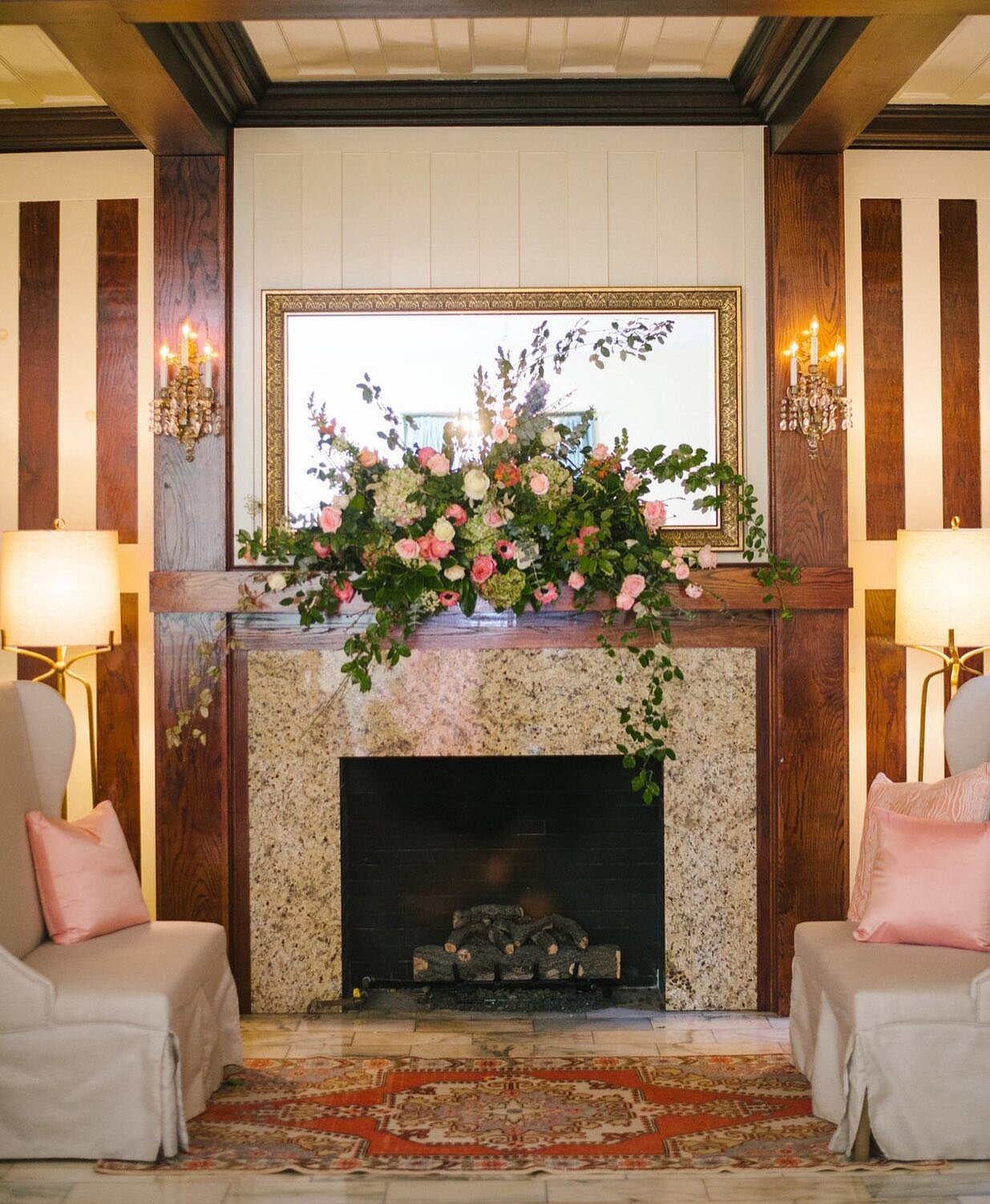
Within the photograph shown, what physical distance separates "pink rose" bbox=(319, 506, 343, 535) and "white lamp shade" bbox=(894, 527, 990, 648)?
1798mm

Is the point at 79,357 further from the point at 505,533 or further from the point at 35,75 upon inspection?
the point at 505,533

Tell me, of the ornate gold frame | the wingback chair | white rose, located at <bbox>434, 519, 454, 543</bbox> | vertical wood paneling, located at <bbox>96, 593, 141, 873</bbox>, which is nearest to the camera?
the wingback chair

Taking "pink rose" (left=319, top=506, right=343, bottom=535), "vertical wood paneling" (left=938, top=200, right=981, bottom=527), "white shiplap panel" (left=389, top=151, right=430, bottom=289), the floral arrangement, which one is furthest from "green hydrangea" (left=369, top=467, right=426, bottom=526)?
"vertical wood paneling" (left=938, top=200, right=981, bottom=527)

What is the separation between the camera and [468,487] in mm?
3246

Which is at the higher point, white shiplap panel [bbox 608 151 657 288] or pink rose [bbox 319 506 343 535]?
white shiplap panel [bbox 608 151 657 288]

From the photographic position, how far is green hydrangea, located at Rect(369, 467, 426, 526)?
10.8 ft

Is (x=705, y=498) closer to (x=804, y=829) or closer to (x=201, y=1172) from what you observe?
(x=804, y=829)

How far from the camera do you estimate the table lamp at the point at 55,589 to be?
336cm

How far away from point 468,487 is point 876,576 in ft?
5.09

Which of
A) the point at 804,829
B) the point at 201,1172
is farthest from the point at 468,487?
the point at 201,1172

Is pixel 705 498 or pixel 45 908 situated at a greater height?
pixel 705 498

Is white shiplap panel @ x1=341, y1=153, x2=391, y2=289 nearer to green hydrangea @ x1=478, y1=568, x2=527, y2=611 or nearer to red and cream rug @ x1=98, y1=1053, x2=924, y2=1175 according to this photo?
green hydrangea @ x1=478, y1=568, x2=527, y2=611

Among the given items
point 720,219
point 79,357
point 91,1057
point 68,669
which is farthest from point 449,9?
point 91,1057

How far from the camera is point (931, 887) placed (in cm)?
280
